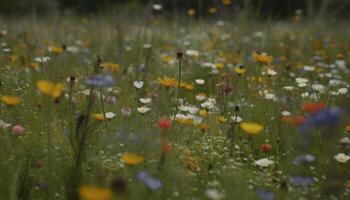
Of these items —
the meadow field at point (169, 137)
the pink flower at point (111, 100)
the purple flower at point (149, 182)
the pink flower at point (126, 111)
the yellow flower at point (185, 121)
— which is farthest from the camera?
the pink flower at point (111, 100)

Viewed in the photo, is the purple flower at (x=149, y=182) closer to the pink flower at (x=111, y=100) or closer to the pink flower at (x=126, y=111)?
the pink flower at (x=126, y=111)

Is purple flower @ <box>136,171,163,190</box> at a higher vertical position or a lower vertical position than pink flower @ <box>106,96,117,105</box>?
higher

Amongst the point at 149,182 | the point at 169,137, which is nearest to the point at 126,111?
the point at 169,137

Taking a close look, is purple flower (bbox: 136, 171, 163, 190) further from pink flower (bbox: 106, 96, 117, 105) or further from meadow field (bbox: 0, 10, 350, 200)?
pink flower (bbox: 106, 96, 117, 105)

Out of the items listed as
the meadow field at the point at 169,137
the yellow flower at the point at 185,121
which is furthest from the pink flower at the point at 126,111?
the yellow flower at the point at 185,121

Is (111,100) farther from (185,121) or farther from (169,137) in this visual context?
(169,137)

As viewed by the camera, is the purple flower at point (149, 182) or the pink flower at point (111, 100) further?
the pink flower at point (111, 100)

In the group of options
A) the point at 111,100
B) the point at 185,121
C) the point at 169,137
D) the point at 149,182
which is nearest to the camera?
the point at 149,182

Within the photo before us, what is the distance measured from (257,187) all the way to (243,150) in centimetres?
40

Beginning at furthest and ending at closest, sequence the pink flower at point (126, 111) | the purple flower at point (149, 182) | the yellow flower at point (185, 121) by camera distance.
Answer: the pink flower at point (126, 111) → the yellow flower at point (185, 121) → the purple flower at point (149, 182)

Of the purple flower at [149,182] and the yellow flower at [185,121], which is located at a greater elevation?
the purple flower at [149,182]

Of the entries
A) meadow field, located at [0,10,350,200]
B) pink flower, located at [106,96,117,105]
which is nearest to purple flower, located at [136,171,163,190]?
meadow field, located at [0,10,350,200]

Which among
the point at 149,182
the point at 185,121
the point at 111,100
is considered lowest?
the point at 111,100

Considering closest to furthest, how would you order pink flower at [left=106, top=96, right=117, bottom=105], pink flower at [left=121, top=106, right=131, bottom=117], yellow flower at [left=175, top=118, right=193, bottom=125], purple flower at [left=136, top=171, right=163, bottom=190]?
purple flower at [left=136, top=171, right=163, bottom=190]
yellow flower at [left=175, top=118, right=193, bottom=125]
pink flower at [left=121, top=106, right=131, bottom=117]
pink flower at [left=106, top=96, right=117, bottom=105]
